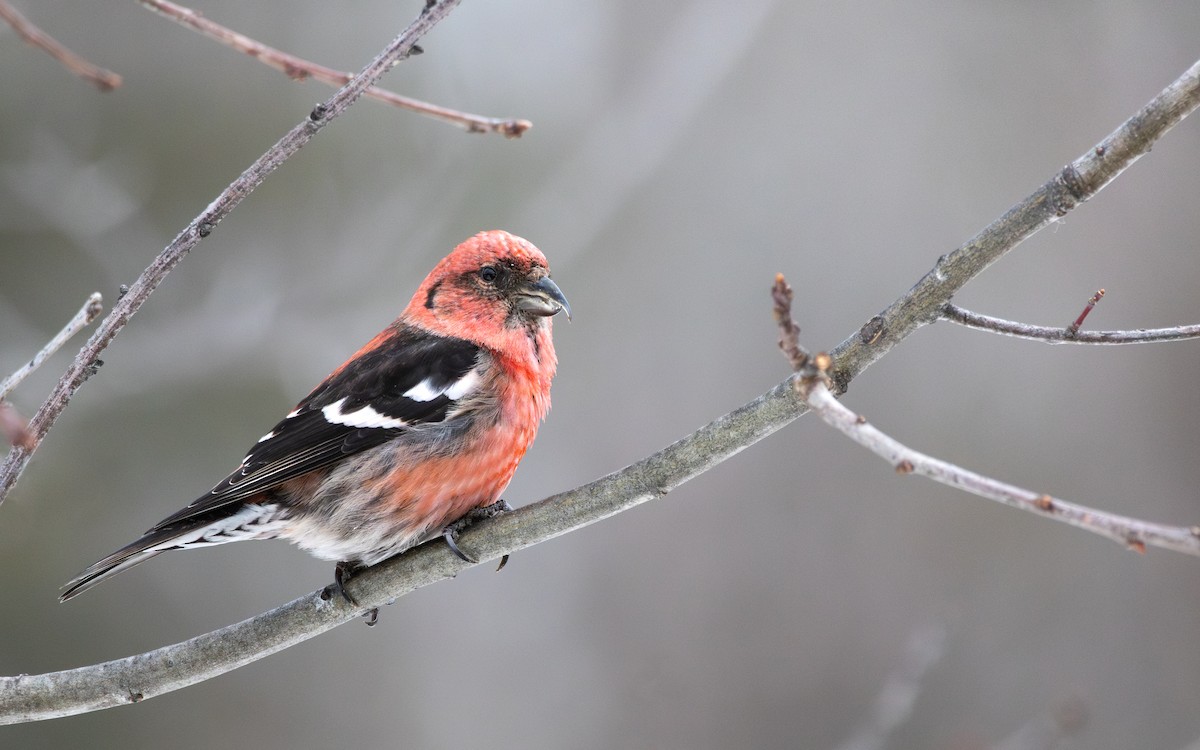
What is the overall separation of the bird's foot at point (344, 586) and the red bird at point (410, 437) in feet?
0.04

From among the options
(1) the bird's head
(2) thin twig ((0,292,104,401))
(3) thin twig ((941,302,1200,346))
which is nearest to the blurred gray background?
(1) the bird's head

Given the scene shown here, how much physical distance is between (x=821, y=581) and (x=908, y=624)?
602mm

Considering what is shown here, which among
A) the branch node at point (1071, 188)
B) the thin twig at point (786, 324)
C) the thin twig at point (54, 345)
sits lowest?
the thin twig at point (786, 324)

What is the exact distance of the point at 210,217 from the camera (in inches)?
91.0

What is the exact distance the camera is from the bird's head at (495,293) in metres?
4.13

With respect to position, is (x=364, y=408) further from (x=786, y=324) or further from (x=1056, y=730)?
(x=1056, y=730)

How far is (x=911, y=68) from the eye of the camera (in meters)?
8.16

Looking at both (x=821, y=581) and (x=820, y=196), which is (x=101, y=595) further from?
(x=820, y=196)

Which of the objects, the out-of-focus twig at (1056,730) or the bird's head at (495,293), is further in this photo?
the bird's head at (495,293)

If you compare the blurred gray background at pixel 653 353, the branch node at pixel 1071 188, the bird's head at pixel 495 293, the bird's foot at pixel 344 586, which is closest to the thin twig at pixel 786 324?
the branch node at pixel 1071 188

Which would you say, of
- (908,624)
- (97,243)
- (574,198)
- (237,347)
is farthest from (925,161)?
(97,243)

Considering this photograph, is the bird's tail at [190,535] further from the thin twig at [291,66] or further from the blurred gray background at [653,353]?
the blurred gray background at [653,353]

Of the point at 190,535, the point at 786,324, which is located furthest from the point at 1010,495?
the point at 190,535

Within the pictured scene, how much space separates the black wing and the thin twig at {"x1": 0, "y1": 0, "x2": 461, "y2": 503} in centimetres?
127
